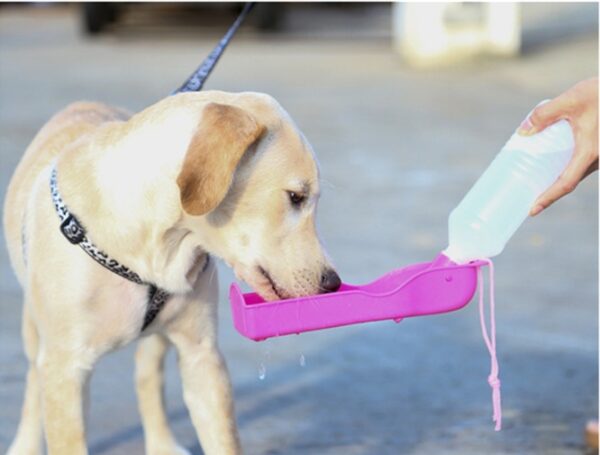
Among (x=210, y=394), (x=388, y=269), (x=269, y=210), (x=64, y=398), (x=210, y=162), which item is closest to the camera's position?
(x=210, y=162)

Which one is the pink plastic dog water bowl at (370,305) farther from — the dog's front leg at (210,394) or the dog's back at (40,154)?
the dog's back at (40,154)

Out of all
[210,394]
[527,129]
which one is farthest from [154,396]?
[527,129]

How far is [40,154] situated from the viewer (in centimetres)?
427

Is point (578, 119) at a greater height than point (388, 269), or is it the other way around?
point (578, 119)

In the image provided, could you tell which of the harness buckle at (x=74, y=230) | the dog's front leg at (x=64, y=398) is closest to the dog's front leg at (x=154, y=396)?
the dog's front leg at (x=64, y=398)

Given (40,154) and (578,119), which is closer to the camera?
(578,119)

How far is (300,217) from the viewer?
3.46 metres

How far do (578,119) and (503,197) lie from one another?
32 cm

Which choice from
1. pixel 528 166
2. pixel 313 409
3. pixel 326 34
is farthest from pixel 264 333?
pixel 326 34

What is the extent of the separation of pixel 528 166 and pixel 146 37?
16829mm

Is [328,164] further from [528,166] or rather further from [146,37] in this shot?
[146,37]

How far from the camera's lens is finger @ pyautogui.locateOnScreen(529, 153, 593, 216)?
3.45m

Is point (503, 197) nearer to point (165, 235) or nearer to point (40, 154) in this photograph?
point (165, 235)

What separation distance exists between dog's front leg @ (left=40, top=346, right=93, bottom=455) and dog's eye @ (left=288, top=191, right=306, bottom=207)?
839mm
